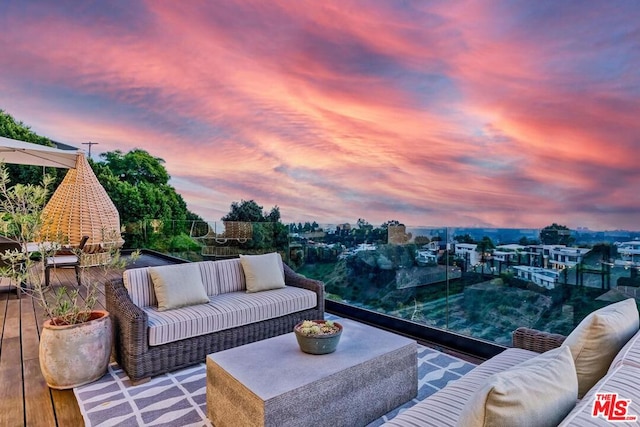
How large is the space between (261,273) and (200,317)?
0.95 metres

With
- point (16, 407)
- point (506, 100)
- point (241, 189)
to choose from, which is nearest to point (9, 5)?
point (241, 189)

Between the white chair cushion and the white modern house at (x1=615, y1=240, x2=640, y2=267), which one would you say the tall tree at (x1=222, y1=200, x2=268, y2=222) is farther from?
the white modern house at (x1=615, y1=240, x2=640, y2=267)

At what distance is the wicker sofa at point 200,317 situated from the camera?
269cm

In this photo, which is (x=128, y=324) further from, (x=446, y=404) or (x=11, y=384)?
(x=446, y=404)

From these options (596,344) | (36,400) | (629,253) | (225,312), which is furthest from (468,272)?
(36,400)

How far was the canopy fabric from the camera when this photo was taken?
16.5 ft

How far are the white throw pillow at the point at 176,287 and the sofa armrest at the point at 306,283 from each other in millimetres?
1023

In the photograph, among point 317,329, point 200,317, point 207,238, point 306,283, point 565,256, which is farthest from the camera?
point 207,238

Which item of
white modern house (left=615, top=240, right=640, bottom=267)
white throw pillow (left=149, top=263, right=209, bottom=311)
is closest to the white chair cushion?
white throw pillow (left=149, top=263, right=209, bottom=311)

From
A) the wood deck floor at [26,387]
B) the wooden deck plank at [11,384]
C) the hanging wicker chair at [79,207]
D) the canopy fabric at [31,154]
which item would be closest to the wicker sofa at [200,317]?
the wood deck floor at [26,387]

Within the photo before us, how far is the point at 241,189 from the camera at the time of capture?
27.3 ft

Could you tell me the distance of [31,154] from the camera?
5836mm

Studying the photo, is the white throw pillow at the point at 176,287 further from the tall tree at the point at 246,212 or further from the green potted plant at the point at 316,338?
the tall tree at the point at 246,212

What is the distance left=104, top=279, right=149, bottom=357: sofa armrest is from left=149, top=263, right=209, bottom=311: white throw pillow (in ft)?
0.89
